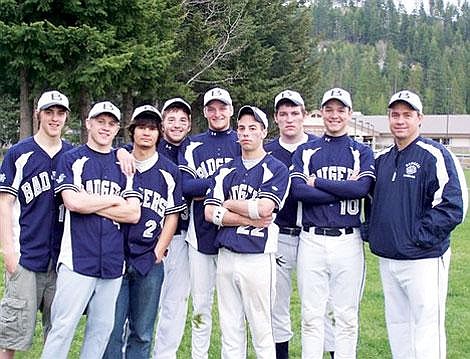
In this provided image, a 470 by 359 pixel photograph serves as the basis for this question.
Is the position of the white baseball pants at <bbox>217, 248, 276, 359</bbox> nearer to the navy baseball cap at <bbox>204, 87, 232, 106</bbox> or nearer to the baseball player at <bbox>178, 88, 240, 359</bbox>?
the baseball player at <bbox>178, 88, 240, 359</bbox>

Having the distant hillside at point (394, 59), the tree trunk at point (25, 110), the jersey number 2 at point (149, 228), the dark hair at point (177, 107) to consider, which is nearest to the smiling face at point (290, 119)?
the dark hair at point (177, 107)

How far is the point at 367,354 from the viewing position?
599 cm

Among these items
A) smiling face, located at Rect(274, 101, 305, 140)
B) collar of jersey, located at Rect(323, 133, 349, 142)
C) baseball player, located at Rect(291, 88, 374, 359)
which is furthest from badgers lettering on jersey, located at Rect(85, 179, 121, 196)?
collar of jersey, located at Rect(323, 133, 349, 142)

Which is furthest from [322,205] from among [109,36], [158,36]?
[158,36]

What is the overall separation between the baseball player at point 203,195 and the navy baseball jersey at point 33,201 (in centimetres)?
112

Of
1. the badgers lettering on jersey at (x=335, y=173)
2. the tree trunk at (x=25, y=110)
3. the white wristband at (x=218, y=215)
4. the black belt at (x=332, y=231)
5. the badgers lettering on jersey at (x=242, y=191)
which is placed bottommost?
the black belt at (x=332, y=231)

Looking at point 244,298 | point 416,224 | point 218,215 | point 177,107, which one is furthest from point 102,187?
point 416,224

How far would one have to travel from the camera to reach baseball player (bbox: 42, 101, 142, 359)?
4.32 metres

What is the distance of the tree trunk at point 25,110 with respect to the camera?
21612mm

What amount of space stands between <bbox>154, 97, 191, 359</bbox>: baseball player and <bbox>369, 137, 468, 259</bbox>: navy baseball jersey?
163 centimetres

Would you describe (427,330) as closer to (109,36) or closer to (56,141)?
(56,141)

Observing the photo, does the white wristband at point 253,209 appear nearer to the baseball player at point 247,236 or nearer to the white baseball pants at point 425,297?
the baseball player at point 247,236

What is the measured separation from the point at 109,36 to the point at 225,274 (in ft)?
53.5

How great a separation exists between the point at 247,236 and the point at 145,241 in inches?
30.5
